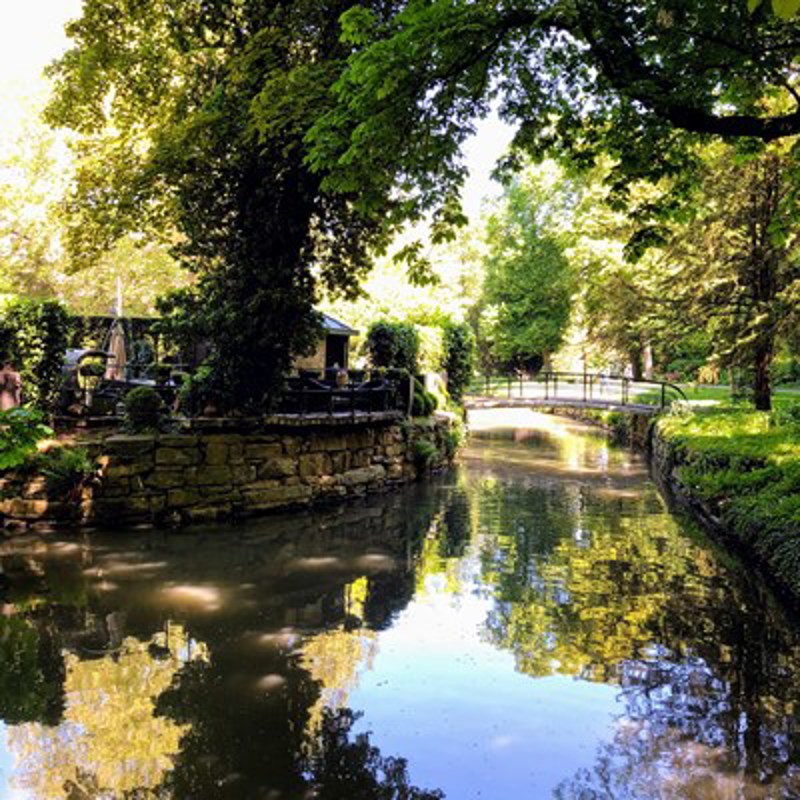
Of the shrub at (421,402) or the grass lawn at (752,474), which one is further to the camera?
the shrub at (421,402)

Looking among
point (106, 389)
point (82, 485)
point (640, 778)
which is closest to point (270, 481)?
point (82, 485)

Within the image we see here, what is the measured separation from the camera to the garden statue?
1029 cm

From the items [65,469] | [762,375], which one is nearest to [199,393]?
[65,469]

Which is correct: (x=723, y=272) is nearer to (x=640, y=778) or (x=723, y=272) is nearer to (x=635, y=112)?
(x=635, y=112)

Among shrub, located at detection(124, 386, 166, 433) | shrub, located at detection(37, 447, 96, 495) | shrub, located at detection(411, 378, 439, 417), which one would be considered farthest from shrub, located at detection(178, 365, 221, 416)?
shrub, located at detection(411, 378, 439, 417)

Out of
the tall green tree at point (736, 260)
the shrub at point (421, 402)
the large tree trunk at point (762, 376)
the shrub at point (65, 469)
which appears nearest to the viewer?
the shrub at point (65, 469)

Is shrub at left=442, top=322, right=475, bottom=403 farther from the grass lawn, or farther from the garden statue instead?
the garden statue

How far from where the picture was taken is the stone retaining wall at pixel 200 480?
9945mm

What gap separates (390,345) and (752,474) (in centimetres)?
988

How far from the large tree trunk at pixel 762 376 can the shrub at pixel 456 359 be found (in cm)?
915

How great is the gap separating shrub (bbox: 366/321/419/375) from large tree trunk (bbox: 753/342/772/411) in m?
8.33

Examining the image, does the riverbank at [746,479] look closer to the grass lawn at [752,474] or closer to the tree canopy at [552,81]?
the grass lawn at [752,474]

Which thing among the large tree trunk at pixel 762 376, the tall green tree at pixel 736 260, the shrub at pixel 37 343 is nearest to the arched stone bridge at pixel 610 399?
the large tree trunk at pixel 762 376

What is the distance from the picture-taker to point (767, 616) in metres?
7.18
